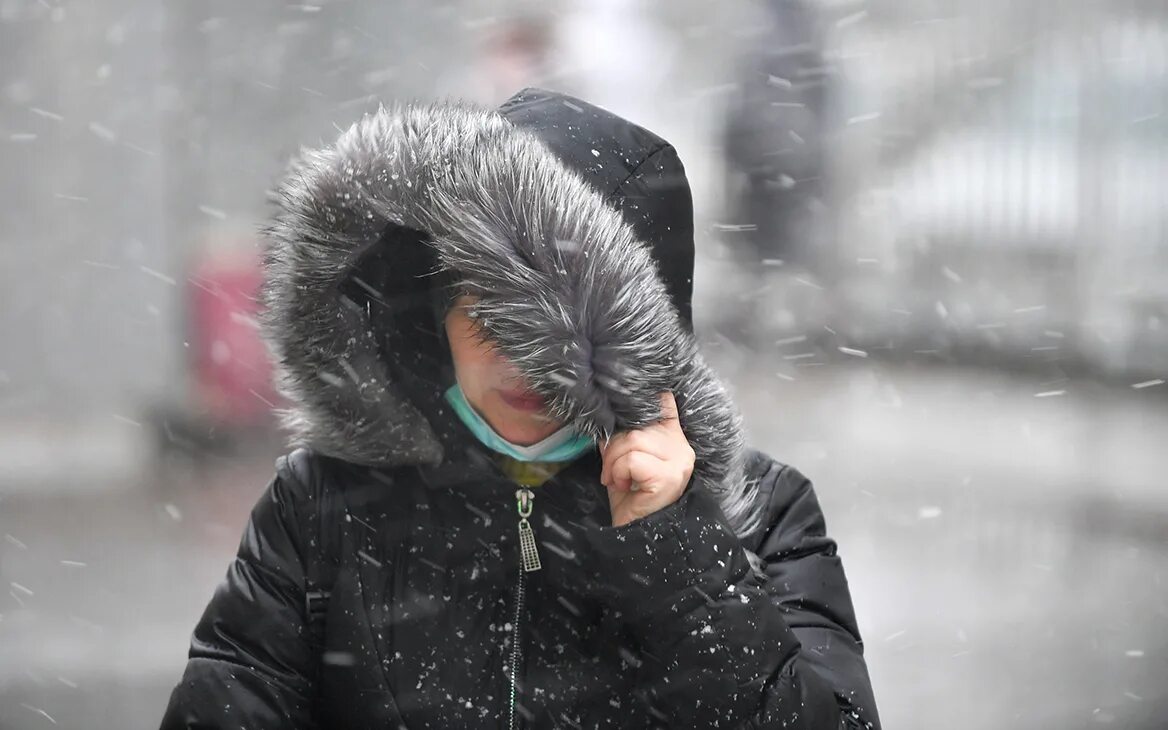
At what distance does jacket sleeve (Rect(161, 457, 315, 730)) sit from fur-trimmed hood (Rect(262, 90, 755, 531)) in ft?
0.59

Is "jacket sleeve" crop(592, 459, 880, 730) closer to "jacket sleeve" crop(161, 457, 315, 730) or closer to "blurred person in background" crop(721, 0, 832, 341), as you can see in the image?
"jacket sleeve" crop(161, 457, 315, 730)

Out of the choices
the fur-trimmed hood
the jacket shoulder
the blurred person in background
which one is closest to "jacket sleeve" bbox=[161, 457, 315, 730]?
the fur-trimmed hood

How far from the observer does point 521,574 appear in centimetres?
167

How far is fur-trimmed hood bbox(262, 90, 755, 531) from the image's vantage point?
1570mm

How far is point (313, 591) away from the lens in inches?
66.0

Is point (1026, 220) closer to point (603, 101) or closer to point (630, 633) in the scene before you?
point (603, 101)

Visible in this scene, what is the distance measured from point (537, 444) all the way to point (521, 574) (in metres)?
0.17

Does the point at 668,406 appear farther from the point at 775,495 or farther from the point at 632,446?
the point at 775,495

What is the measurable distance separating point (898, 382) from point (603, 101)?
369 cm

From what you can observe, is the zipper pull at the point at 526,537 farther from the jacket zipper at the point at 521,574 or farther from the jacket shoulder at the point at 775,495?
the jacket shoulder at the point at 775,495

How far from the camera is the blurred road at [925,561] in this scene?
425cm

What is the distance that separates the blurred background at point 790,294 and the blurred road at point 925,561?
0.03 m

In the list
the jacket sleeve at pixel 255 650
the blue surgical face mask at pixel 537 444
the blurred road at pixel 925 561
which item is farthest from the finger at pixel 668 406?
the blurred road at pixel 925 561

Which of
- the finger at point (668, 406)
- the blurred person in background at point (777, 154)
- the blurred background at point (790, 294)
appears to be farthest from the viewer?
the blurred person in background at point (777, 154)
